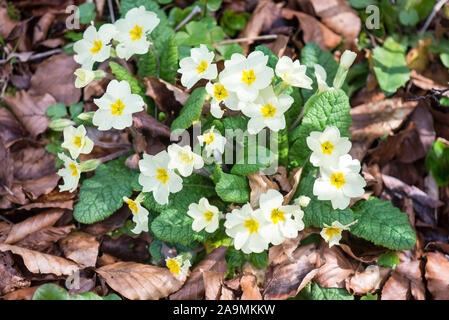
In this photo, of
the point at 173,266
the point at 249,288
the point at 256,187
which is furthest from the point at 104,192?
the point at 249,288

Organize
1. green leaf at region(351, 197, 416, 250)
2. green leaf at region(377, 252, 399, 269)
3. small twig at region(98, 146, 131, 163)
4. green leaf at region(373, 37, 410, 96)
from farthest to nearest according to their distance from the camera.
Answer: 1. green leaf at region(373, 37, 410, 96)
2. small twig at region(98, 146, 131, 163)
3. green leaf at region(377, 252, 399, 269)
4. green leaf at region(351, 197, 416, 250)

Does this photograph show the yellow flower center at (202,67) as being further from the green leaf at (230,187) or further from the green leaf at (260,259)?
the green leaf at (260,259)

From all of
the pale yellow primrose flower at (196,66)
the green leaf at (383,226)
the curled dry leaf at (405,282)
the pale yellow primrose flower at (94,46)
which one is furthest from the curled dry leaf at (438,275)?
the pale yellow primrose flower at (94,46)

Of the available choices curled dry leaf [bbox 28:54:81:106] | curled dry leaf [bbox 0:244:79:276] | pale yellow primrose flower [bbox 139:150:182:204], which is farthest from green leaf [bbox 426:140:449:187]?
curled dry leaf [bbox 28:54:81:106]

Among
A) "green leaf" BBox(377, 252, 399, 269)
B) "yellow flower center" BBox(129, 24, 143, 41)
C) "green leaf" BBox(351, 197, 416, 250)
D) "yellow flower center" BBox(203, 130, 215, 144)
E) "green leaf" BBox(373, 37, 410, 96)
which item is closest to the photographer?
"yellow flower center" BBox(203, 130, 215, 144)

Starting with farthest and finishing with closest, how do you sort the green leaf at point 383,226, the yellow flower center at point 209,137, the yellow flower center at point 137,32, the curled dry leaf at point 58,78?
the curled dry leaf at point 58,78 < the yellow flower center at point 137,32 < the green leaf at point 383,226 < the yellow flower center at point 209,137

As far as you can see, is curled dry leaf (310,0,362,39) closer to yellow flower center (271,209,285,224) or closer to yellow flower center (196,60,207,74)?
yellow flower center (196,60,207,74)

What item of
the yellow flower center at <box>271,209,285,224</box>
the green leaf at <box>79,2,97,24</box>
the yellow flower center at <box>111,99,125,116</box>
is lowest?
the yellow flower center at <box>271,209,285,224</box>
